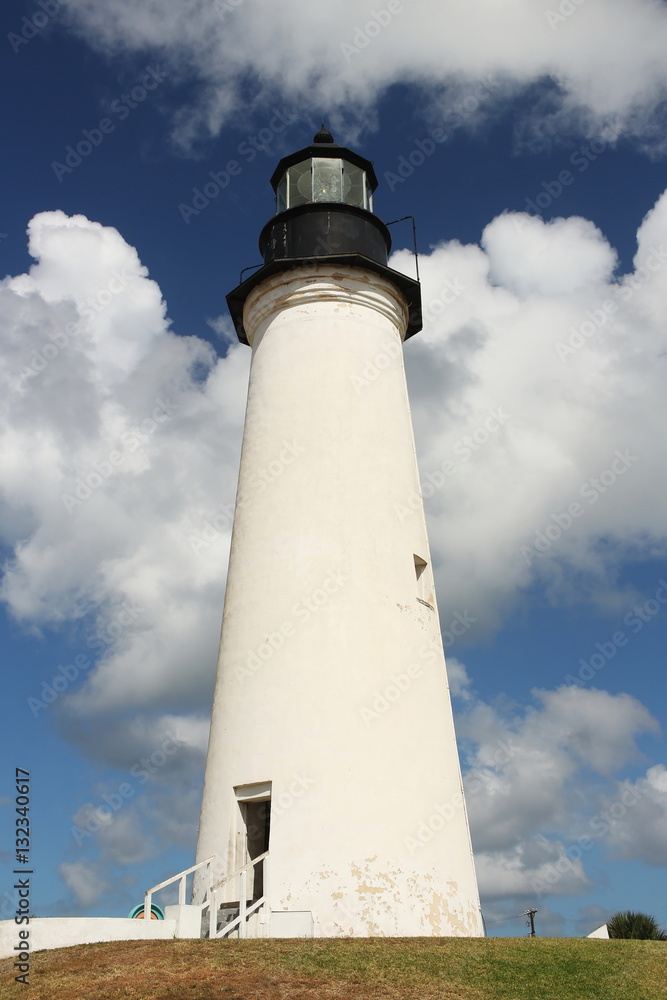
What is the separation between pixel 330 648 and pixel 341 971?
5.12 meters

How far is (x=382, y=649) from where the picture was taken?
14.2m

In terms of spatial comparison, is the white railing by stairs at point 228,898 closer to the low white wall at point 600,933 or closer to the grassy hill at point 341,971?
the grassy hill at point 341,971

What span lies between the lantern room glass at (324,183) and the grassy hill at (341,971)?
14.9 metres

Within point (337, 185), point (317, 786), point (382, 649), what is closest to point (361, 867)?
point (317, 786)

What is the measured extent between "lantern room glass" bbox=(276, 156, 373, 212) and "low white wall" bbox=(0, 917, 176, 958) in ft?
48.0

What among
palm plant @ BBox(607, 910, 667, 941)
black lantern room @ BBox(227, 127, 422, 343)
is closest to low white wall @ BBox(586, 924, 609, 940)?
palm plant @ BBox(607, 910, 667, 941)

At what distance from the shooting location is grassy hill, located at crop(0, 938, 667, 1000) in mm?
9180

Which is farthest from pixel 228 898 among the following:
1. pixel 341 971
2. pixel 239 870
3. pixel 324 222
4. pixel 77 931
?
pixel 324 222

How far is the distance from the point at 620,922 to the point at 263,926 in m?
8.19

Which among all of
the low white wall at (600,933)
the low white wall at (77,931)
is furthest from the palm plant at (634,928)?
the low white wall at (77,931)

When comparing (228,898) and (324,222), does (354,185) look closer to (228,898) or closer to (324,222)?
(324,222)

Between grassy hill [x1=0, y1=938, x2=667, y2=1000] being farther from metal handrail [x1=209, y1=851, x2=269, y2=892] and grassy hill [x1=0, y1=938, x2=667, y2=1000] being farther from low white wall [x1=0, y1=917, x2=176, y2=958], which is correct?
metal handrail [x1=209, y1=851, x2=269, y2=892]

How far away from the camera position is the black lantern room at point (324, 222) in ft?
58.5

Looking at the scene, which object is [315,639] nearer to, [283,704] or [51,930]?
[283,704]
